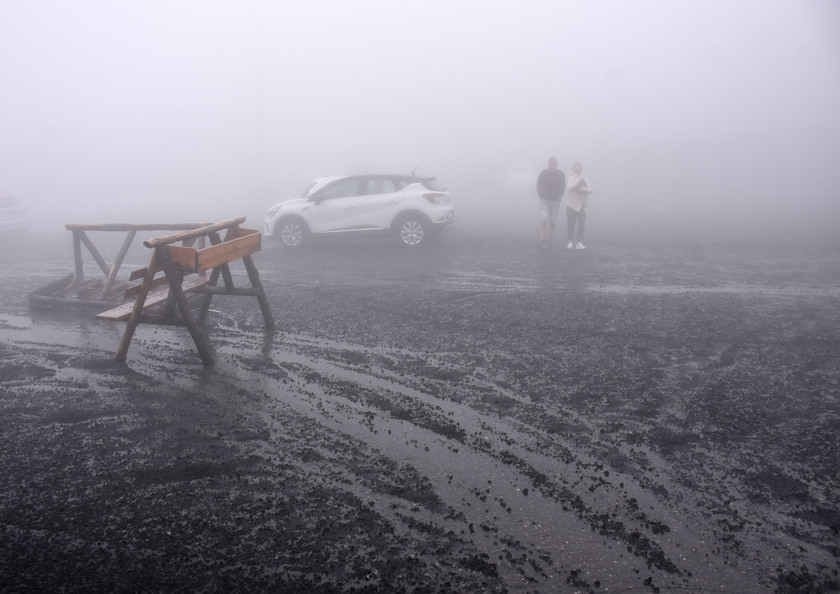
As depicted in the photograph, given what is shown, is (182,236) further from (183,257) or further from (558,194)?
(558,194)

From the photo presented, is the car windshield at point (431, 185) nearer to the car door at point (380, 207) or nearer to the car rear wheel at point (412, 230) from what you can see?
the car door at point (380, 207)

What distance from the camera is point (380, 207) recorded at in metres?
13.9

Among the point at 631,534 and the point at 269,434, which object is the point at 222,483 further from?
the point at 631,534

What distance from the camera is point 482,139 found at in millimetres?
57969

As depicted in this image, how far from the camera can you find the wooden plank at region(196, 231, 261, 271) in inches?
254

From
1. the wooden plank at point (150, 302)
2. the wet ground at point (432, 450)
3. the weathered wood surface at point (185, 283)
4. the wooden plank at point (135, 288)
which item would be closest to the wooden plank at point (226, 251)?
the weathered wood surface at point (185, 283)

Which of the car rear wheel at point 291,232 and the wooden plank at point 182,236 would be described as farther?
the car rear wheel at point 291,232

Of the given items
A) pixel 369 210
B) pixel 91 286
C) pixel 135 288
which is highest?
pixel 369 210

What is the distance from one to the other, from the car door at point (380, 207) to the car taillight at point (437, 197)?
660mm

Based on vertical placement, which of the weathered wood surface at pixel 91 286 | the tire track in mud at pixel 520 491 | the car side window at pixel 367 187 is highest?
the car side window at pixel 367 187

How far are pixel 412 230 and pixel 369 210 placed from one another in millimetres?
1097

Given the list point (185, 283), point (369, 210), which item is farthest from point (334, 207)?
point (185, 283)

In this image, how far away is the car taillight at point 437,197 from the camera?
13789 mm

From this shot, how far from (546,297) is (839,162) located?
41.2 m
